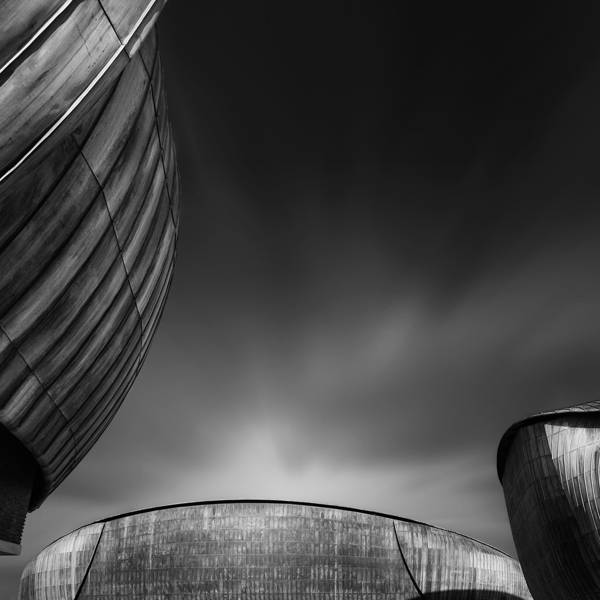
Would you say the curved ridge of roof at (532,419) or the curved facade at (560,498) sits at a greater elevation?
the curved ridge of roof at (532,419)

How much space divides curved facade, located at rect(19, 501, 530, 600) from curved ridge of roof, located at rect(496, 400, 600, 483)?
25.3 meters

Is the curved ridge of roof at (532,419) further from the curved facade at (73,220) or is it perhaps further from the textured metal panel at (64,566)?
the textured metal panel at (64,566)

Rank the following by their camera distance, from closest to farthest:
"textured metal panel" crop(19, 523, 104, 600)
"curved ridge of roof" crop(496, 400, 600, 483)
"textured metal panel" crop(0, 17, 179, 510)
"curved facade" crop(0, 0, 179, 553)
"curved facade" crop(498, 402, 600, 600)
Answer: "curved facade" crop(0, 0, 179, 553) < "textured metal panel" crop(0, 17, 179, 510) < "curved facade" crop(498, 402, 600, 600) < "curved ridge of roof" crop(496, 400, 600, 483) < "textured metal panel" crop(19, 523, 104, 600)

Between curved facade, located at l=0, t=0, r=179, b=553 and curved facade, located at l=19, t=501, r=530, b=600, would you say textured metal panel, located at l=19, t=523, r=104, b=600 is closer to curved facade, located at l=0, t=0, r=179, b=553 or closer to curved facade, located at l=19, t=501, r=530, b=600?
curved facade, located at l=19, t=501, r=530, b=600

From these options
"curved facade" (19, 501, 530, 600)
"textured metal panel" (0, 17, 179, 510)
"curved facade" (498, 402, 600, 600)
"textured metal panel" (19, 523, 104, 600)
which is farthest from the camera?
"textured metal panel" (19, 523, 104, 600)

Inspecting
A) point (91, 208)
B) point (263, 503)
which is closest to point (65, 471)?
point (91, 208)

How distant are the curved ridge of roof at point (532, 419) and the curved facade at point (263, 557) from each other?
25284 mm

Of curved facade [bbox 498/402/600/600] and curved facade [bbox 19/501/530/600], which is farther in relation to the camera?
curved facade [bbox 19/501/530/600]

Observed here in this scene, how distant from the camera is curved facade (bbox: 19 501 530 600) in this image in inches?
1884

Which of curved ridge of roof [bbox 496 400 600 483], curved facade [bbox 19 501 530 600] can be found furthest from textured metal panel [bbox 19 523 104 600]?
curved ridge of roof [bbox 496 400 600 483]

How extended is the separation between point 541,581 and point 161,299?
23.0 m

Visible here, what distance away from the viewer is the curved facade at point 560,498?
2075cm

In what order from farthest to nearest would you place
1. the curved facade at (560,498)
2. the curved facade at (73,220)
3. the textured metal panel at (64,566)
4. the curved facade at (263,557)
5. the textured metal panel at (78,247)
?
the textured metal panel at (64,566) < the curved facade at (263,557) < the curved facade at (560,498) < the textured metal panel at (78,247) < the curved facade at (73,220)

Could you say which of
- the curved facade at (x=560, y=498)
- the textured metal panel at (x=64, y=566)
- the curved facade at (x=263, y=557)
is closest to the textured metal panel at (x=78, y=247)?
the curved facade at (x=560, y=498)
